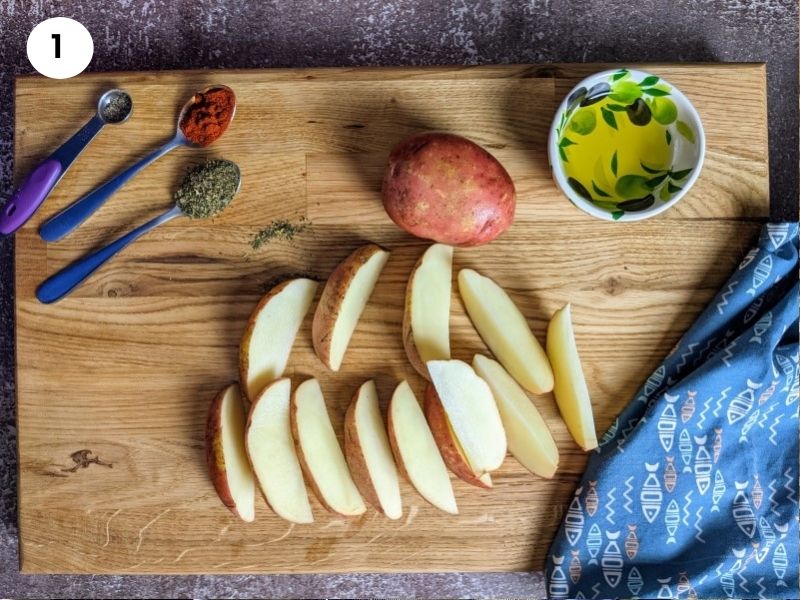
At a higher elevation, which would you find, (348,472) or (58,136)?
(58,136)

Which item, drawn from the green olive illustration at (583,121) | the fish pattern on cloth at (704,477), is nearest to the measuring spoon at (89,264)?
the green olive illustration at (583,121)

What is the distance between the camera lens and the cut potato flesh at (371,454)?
110 cm

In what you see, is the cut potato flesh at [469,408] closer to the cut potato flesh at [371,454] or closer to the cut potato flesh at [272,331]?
the cut potato flesh at [371,454]

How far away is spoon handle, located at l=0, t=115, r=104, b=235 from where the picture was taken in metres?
1.12

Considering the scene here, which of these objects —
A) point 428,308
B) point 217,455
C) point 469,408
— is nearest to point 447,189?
point 428,308

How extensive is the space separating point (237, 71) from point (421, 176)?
383mm

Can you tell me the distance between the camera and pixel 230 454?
44.1 inches

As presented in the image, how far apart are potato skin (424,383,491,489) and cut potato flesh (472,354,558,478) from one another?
8cm

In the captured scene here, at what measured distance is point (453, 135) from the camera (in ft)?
3.50

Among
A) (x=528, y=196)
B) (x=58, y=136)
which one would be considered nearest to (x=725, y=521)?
(x=528, y=196)

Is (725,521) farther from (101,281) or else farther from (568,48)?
(101,281)

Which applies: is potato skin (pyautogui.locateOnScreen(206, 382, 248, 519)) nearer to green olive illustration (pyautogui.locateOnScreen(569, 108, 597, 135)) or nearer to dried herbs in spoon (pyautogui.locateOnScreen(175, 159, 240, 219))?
dried herbs in spoon (pyautogui.locateOnScreen(175, 159, 240, 219))

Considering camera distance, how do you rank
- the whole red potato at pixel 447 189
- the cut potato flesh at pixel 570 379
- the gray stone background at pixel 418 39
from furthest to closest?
the gray stone background at pixel 418 39 < the cut potato flesh at pixel 570 379 < the whole red potato at pixel 447 189

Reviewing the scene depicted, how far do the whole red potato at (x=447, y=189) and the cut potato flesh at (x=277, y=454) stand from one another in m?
0.34
